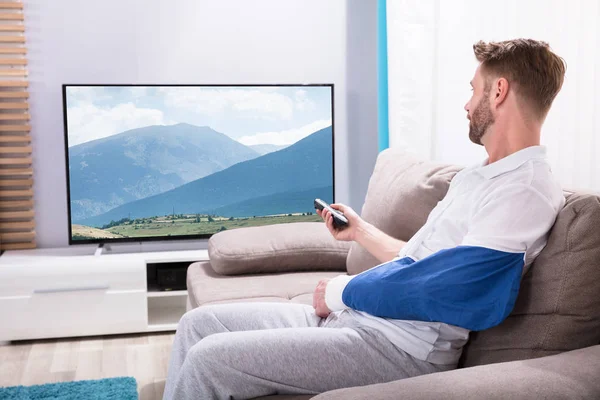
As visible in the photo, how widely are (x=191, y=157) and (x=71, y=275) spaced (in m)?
0.96

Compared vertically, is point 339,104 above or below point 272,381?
above

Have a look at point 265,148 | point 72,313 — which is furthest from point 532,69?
point 72,313

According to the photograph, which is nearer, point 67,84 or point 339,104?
point 67,84

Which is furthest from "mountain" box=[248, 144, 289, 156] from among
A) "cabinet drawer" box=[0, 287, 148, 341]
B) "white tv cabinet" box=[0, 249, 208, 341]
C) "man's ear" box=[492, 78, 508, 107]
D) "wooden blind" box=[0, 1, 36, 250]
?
"man's ear" box=[492, 78, 508, 107]

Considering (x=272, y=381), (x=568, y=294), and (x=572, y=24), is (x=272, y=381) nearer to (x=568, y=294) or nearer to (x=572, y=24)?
(x=568, y=294)

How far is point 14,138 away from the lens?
4129 mm

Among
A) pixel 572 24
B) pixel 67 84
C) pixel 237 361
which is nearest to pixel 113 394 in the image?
pixel 237 361

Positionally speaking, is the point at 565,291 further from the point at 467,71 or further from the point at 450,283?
the point at 467,71

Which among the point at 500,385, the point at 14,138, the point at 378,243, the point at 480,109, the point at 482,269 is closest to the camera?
the point at 500,385

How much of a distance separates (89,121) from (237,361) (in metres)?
2.66

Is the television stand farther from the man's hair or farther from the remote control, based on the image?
the man's hair

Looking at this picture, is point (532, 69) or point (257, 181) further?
point (257, 181)

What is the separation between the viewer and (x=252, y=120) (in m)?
4.30

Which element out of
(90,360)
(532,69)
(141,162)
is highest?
(532,69)
